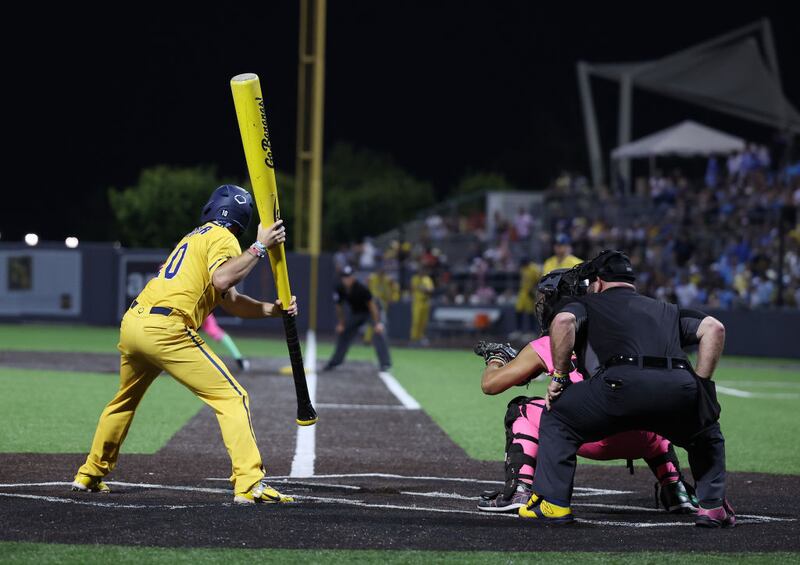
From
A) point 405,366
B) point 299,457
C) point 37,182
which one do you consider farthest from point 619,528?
point 37,182

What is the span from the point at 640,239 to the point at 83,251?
1678 centimetres

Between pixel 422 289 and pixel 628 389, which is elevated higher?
pixel 628 389

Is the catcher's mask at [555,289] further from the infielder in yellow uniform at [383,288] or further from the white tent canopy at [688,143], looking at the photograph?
the white tent canopy at [688,143]

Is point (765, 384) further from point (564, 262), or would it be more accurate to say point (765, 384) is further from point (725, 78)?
point (725, 78)

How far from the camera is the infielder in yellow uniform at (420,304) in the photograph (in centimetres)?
3092

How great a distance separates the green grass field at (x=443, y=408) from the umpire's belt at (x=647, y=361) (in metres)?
3.80

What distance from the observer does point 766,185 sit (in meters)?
30.8

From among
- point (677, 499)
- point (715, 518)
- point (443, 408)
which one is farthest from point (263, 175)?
point (443, 408)

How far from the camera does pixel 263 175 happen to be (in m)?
7.93

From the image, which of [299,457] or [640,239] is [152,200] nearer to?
[640,239]

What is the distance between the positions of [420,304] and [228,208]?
77.9ft

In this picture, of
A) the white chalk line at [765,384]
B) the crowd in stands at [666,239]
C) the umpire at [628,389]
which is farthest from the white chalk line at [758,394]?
the umpire at [628,389]

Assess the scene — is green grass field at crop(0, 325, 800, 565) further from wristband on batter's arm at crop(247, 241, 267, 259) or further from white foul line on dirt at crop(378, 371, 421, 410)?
wristband on batter's arm at crop(247, 241, 267, 259)

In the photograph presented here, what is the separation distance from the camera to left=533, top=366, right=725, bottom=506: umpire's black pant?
650cm
